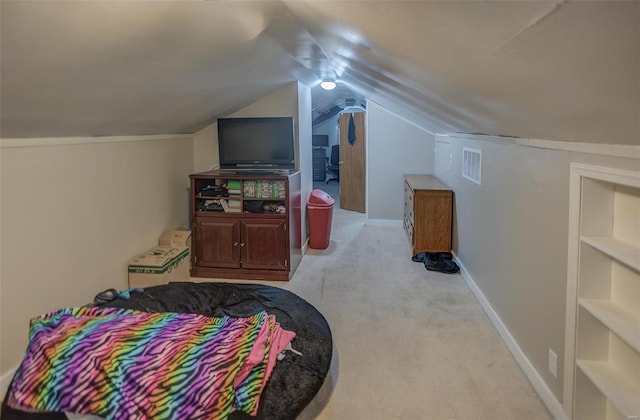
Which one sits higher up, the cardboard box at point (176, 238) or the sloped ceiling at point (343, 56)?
the sloped ceiling at point (343, 56)

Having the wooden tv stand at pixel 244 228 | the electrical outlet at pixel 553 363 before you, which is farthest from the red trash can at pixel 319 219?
the electrical outlet at pixel 553 363

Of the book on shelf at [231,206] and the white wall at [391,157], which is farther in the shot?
the white wall at [391,157]

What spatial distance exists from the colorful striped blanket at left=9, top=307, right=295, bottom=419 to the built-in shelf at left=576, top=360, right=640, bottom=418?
4.35 ft

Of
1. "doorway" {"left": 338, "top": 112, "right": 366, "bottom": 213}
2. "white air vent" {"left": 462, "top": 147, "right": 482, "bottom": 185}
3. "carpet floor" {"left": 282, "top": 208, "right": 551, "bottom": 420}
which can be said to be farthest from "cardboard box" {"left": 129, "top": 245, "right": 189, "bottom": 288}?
"doorway" {"left": 338, "top": 112, "right": 366, "bottom": 213}

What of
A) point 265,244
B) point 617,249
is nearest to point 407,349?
point 617,249

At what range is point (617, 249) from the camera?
1720 millimetres

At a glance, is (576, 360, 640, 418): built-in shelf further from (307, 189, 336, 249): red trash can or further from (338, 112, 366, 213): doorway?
(338, 112, 366, 213): doorway

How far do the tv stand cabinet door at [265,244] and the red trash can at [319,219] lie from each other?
1.05 meters

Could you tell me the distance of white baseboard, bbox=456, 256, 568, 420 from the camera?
83.4 inches

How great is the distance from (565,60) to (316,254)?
405cm

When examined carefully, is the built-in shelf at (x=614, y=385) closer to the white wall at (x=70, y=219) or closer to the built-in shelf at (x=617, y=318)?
the built-in shelf at (x=617, y=318)

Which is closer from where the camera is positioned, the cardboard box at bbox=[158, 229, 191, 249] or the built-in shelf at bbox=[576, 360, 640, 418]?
the built-in shelf at bbox=[576, 360, 640, 418]

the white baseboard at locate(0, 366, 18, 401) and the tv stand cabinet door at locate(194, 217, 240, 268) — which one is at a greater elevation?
the tv stand cabinet door at locate(194, 217, 240, 268)

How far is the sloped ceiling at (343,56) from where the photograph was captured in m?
1.14
